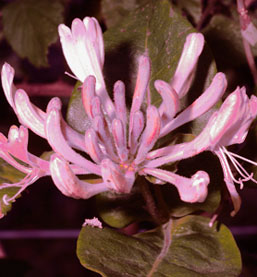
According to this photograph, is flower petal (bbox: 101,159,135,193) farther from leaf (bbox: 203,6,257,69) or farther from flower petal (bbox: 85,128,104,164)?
leaf (bbox: 203,6,257,69)

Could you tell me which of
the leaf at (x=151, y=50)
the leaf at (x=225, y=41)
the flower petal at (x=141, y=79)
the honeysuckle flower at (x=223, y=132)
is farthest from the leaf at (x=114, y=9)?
the honeysuckle flower at (x=223, y=132)

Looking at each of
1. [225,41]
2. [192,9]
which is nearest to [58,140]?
[225,41]

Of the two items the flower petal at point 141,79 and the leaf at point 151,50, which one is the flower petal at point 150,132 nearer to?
the flower petal at point 141,79

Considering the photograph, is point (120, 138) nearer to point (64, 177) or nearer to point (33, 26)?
point (64, 177)

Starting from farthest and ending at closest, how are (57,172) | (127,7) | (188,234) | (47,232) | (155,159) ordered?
(47,232) → (127,7) → (188,234) → (155,159) → (57,172)

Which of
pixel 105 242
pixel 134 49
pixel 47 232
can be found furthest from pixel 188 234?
pixel 47 232

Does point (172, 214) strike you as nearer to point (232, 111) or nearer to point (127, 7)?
point (232, 111)

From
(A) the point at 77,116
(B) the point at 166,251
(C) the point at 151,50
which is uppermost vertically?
(C) the point at 151,50
